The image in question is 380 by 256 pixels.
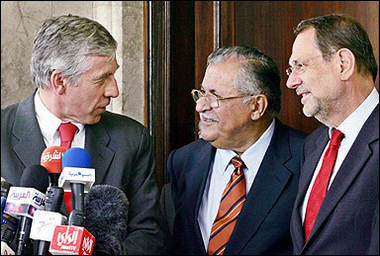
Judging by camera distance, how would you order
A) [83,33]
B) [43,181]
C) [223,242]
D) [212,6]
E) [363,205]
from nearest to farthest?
1. [43,181]
2. [363,205]
3. [83,33]
4. [223,242]
5. [212,6]

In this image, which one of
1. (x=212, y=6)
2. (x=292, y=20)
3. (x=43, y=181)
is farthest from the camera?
(x=212, y=6)

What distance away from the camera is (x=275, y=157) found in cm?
263

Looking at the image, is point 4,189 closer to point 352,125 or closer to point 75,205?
point 75,205

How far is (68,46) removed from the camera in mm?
2342

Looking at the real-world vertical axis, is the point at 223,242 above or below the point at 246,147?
below

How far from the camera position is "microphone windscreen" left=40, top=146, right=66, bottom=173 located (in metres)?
1.69

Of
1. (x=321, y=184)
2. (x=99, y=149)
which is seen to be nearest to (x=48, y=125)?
(x=99, y=149)

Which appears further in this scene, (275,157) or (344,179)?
(275,157)

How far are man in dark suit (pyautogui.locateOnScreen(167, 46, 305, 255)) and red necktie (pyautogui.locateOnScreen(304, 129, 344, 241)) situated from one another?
0.87ft

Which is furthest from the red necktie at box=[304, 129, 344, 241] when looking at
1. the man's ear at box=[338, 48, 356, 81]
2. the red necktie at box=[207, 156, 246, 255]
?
the red necktie at box=[207, 156, 246, 255]

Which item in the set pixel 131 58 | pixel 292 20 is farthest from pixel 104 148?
pixel 292 20

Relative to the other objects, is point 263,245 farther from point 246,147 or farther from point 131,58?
point 131,58

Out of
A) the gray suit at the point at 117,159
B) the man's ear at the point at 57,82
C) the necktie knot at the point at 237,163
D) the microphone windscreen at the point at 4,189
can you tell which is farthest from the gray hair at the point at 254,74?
the microphone windscreen at the point at 4,189

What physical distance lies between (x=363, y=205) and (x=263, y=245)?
0.62 meters
